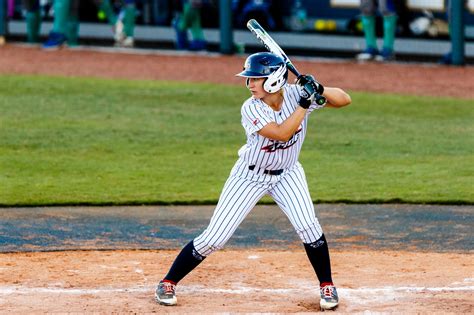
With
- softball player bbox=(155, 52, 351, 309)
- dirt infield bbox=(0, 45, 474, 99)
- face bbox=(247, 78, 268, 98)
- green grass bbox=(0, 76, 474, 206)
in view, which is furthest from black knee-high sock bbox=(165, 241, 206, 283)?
dirt infield bbox=(0, 45, 474, 99)

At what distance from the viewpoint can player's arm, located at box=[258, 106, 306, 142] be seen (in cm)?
647

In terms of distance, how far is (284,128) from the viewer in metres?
6.48

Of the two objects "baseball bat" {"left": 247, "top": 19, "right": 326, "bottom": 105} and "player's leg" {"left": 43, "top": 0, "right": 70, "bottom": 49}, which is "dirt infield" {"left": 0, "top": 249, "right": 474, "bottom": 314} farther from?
"player's leg" {"left": 43, "top": 0, "right": 70, "bottom": 49}

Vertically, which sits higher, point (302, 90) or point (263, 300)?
point (302, 90)

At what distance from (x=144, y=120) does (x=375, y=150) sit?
3211mm

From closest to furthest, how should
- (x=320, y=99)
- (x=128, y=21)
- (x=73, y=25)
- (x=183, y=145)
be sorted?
(x=320, y=99)
(x=183, y=145)
(x=73, y=25)
(x=128, y=21)

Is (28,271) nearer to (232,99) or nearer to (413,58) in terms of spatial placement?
(232,99)

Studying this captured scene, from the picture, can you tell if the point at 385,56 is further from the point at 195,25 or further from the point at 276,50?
the point at 276,50

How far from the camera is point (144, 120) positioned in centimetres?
1413

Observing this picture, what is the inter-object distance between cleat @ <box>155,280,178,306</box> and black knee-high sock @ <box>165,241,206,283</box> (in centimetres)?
4

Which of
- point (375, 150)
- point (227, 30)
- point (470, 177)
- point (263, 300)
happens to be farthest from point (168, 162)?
point (227, 30)

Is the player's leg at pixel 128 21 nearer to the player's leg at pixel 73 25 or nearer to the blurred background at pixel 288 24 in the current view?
the blurred background at pixel 288 24

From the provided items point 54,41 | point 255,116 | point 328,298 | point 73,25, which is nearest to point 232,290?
point 328,298

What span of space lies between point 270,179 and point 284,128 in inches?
15.5
